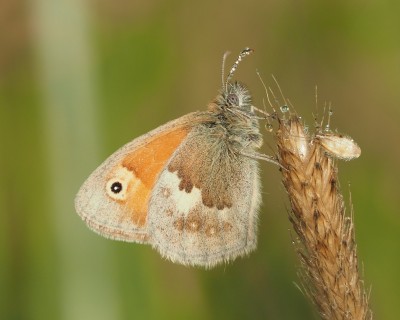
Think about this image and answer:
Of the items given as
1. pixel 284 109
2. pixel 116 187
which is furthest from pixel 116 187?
pixel 284 109

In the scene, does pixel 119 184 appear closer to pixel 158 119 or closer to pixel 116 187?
pixel 116 187

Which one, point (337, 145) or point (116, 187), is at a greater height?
point (337, 145)

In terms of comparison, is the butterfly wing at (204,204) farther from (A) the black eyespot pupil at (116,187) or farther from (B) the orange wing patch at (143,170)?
(A) the black eyespot pupil at (116,187)

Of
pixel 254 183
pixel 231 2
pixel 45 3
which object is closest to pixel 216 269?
pixel 254 183

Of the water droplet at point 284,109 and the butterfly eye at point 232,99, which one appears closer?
the water droplet at point 284,109

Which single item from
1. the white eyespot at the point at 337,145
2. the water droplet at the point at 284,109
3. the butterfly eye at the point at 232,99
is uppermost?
the butterfly eye at the point at 232,99

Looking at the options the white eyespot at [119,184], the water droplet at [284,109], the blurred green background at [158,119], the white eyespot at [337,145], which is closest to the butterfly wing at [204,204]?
the white eyespot at [119,184]

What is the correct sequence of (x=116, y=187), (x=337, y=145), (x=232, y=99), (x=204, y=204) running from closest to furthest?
(x=337, y=145)
(x=116, y=187)
(x=204, y=204)
(x=232, y=99)

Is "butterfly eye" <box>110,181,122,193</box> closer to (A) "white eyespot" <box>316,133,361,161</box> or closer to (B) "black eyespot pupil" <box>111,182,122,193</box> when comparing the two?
(B) "black eyespot pupil" <box>111,182,122,193</box>
